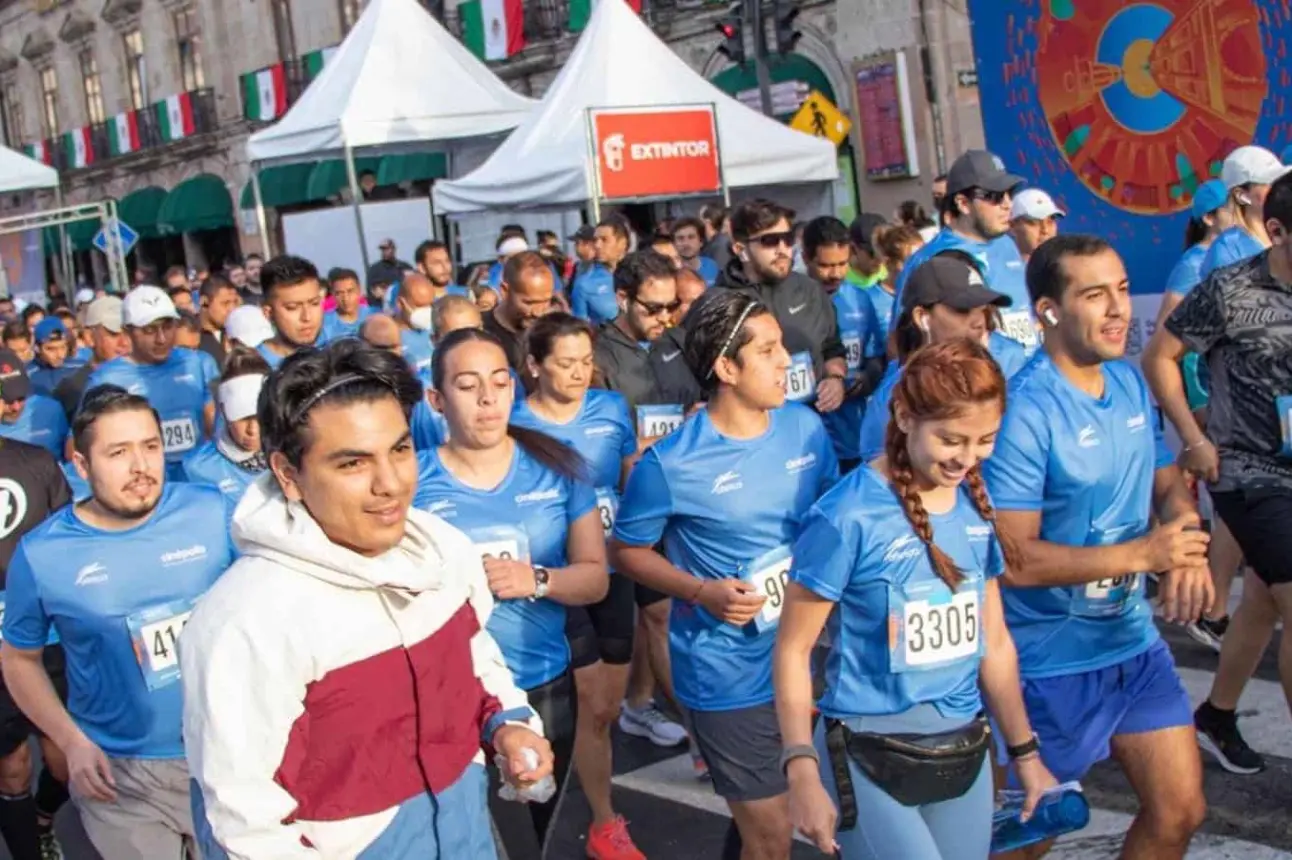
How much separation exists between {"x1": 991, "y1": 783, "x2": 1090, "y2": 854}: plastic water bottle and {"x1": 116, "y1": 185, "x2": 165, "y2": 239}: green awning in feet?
125

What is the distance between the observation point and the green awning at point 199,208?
37906mm

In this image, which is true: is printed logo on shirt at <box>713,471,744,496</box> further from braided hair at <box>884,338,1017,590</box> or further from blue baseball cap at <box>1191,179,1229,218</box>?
blue baseball cap at <box>1191,179,1229,218</box>

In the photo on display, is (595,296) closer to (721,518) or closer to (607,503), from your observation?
(607,503)

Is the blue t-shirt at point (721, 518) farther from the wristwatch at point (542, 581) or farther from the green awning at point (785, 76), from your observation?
the green awning at point (785, 76)

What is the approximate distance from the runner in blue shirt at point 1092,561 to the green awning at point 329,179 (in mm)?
28054

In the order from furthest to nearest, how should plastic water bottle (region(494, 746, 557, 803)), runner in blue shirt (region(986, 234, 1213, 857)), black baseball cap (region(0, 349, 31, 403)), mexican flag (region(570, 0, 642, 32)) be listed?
mexican flag (region(570, 0, 642, 32)) < black baseball cap (region(0, 349, 31, 403)) < runner in blue shirt (region(986, 234, 1213, 857)) < plastic water bottle (region(494, 746, 557, 803))

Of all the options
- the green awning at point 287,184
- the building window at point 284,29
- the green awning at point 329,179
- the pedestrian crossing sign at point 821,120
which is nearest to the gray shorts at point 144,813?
the pedestrian crossing sign at point 821,120

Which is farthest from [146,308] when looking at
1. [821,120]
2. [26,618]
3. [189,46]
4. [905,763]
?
[189,46]

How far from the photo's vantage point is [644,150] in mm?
12656

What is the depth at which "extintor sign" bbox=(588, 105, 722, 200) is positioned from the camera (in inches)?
494

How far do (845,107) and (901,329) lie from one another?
57.2 feet

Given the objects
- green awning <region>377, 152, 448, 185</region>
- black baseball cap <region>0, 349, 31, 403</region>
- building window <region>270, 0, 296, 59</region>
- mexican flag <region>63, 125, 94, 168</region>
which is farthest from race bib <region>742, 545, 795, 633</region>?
mexican flag <region>63, 125, 94, 168</region>

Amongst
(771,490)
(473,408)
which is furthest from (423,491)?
(771,490)

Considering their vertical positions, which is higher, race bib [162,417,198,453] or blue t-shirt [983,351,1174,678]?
race bib [162,417,198,453]
